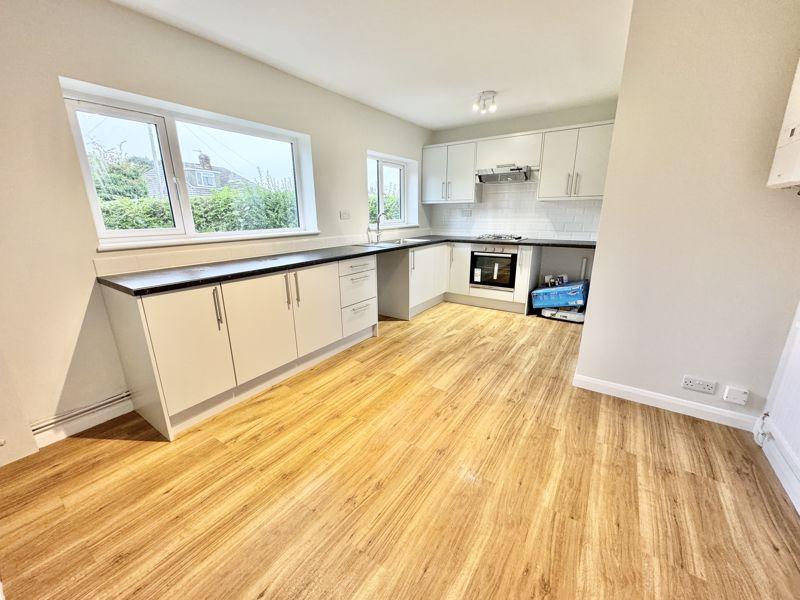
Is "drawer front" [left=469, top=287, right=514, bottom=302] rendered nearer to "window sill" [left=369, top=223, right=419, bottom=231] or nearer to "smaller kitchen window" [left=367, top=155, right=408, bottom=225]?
"window sill" [left=369, top=223, right=419, bottom=231]

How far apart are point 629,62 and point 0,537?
3.72m

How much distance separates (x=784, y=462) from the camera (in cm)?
149

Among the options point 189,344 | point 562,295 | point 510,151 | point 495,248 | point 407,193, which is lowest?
point 562,295

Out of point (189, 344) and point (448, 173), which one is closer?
point (189, 344)

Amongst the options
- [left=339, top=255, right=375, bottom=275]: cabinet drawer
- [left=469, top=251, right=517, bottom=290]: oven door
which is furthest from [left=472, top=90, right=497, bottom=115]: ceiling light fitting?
[left=339, top=255, right=375, bottom=275]: cabinet drawer

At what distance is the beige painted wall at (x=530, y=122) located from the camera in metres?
3.60

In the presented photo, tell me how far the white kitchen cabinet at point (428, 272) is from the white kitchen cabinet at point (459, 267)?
7 cm

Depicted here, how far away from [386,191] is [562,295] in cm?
260

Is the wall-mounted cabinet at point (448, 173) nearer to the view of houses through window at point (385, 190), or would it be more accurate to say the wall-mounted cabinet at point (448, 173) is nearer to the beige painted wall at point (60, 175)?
the view of houses through window at point (385, 190)

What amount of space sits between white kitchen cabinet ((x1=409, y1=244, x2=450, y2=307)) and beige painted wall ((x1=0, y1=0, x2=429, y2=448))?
84.5 inches

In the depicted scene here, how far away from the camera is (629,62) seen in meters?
1.79

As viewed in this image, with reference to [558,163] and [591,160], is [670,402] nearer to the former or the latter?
[591,160]

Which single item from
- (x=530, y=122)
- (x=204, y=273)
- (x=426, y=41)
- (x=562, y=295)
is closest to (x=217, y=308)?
(x=204, y=273)

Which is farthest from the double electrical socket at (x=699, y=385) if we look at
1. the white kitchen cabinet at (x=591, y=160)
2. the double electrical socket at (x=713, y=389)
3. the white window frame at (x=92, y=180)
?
the white window frame at (x=92, y=180)
